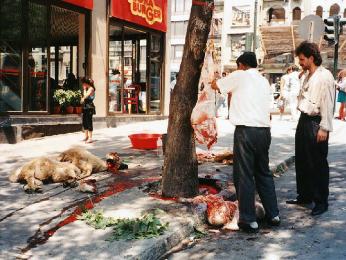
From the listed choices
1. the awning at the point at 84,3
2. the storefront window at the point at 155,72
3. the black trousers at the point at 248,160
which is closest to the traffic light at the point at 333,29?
the storefront window at the point at 155,72

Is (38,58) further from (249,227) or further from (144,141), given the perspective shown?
(249,227)

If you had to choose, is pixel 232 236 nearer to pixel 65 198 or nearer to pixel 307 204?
pixel 307 204

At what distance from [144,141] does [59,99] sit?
13.9ft

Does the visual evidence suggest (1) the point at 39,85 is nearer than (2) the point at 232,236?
No

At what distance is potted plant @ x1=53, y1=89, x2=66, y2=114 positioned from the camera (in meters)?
12.4

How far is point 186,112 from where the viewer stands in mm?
5312

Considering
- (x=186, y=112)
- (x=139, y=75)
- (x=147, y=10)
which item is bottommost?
(x=186, y=112)

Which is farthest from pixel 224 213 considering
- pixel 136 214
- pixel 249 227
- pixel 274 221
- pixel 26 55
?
pixel 26 55

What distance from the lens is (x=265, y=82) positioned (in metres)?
4.59

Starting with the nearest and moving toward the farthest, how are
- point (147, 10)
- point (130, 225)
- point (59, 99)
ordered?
point (130, 225)
point (59, 99)
point (147, 10)

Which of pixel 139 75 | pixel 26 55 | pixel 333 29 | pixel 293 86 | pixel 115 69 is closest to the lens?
pixel 26 55

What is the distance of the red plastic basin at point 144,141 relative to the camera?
9258 millimetres

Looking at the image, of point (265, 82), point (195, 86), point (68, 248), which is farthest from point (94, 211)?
point (265, 82)

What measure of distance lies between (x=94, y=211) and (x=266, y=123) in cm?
211
